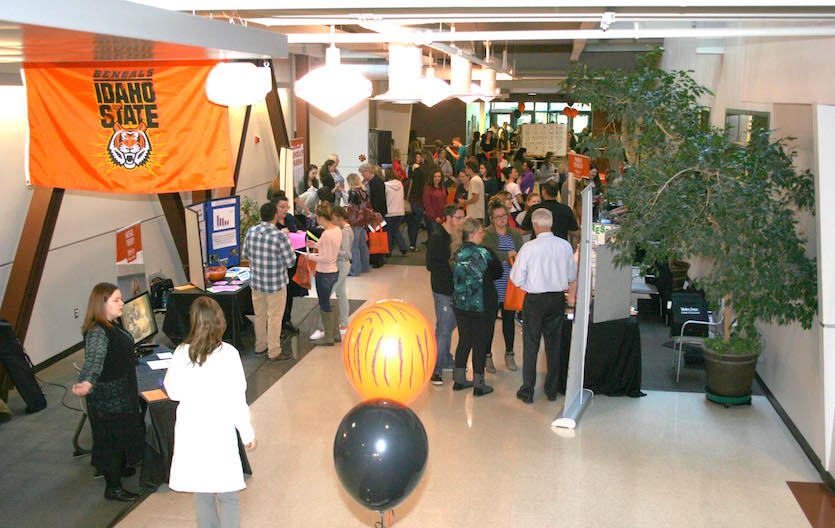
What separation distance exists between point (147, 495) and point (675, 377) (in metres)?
4.80

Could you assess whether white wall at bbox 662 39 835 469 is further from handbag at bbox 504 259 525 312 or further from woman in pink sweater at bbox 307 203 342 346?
woman in pink sweater at bbox 307 203 342 346

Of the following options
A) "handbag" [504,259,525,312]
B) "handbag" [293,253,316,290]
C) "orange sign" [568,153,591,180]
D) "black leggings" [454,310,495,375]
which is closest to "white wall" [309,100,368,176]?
"orange sign" [568,153,591,180]

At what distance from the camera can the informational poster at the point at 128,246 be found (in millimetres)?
7523

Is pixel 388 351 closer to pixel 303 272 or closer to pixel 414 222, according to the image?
pixel 303 272

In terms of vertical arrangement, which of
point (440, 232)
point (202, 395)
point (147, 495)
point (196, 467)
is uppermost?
point (440, 232)

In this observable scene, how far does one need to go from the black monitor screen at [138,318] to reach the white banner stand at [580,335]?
10.7 feet

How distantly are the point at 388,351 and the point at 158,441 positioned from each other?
81.4 inches

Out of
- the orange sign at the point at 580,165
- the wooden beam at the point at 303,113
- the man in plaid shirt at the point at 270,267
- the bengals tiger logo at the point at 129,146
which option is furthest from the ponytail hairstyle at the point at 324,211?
the wooden beam at the point at 303,113

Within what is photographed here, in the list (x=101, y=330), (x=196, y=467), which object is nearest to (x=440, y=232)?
(x=101, y=330)

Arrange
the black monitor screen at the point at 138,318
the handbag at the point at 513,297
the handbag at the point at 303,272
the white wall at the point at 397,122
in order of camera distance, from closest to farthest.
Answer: the black monitor screen at the point at 138,318 → the handbag at the point at 513,297 → the handbag at the point at 303,272 → the white wall at the point at 397,122

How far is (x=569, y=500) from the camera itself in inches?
213

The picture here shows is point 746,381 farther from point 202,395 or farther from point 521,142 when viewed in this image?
point 521,142

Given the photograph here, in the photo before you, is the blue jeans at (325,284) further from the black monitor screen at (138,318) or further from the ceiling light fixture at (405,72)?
the ceiling light fixture at (405,72)

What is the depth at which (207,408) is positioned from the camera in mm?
4113
